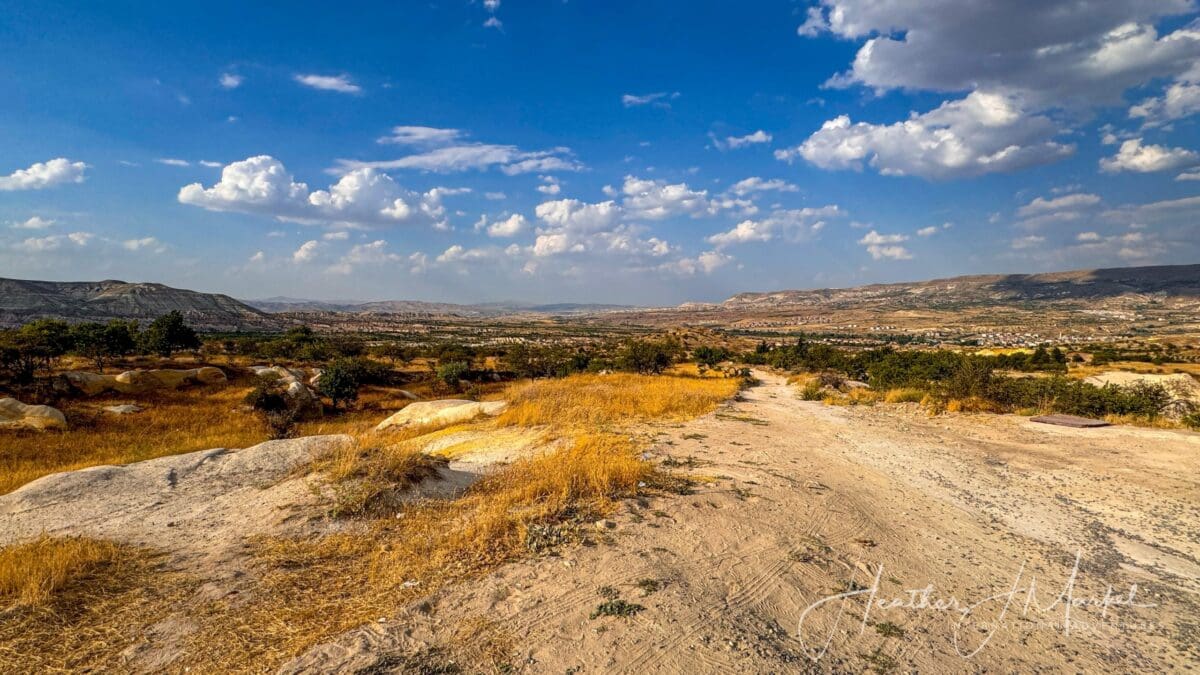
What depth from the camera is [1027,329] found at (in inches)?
4934

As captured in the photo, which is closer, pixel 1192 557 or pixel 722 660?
pixel 722 660

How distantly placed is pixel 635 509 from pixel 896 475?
20.6 feet

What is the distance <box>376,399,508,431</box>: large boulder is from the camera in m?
17.6

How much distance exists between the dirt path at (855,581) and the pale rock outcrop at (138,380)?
31.8 meters

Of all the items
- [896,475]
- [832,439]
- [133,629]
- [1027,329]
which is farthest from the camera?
[1027,329]

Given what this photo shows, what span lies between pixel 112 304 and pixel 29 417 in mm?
168302

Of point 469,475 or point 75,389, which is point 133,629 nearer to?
point 469,475

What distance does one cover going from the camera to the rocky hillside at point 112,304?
390 ft

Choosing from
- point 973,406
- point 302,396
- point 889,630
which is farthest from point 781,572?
point 302,396

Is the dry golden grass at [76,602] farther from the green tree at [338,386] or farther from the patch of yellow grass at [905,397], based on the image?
the patch of yellow grass at [905,397]

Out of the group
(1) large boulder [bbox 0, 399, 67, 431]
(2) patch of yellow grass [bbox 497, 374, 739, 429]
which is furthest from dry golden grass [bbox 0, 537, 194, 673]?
(1) large boulder [bbox 0, 399, 67, 431]

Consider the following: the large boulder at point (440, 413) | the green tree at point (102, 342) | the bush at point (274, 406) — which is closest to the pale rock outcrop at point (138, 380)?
the bush at point (274, 406)

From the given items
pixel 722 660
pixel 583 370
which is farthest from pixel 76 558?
pixel 583 370

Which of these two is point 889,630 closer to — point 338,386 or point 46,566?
point 46,566
